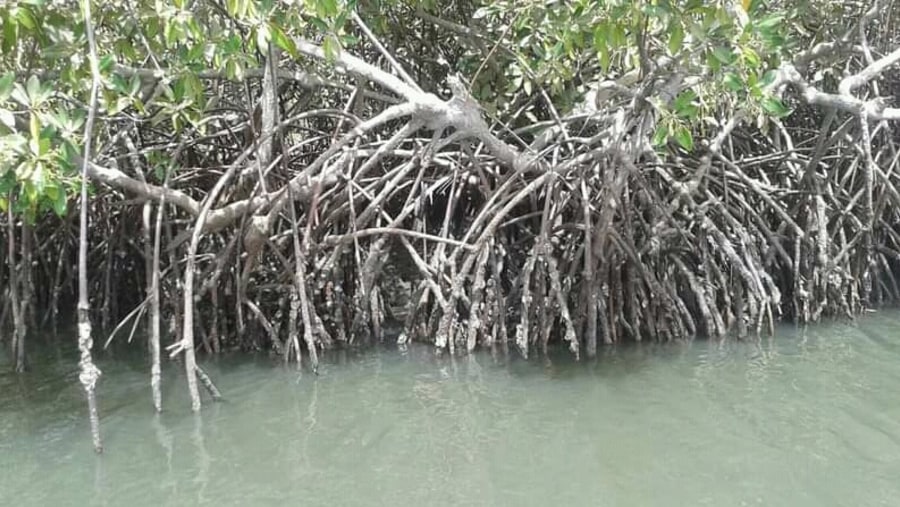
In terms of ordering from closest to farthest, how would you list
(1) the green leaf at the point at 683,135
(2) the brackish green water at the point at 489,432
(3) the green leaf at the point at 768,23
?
(2) the brackish green water at the point at 489,432 < (3) the green leaf at the point at 768,23 < (1) the green leaf at the point at 683,135

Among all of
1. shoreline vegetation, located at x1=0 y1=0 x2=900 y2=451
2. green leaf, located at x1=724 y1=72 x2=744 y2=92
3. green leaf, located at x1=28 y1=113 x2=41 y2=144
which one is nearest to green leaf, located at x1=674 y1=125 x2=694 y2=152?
shoreline vegetation, located at x1=0 y1=0 x2=900 y2=451

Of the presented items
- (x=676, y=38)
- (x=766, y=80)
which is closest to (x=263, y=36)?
(x=676, y=38)

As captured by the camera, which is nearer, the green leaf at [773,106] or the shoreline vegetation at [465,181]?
the green leaf at [773,106]

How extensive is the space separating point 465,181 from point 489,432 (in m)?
1.89

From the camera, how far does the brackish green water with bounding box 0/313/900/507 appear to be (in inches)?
116

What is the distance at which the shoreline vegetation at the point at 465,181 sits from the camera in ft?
12.0

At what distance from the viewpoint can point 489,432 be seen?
346cm

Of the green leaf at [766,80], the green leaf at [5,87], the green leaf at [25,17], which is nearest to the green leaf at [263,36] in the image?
the green leaf at [25,17]

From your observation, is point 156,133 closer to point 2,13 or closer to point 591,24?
point 2,13

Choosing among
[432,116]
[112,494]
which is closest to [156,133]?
[432,116]

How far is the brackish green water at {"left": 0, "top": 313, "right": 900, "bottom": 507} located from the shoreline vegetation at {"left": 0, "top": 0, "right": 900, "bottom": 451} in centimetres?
21

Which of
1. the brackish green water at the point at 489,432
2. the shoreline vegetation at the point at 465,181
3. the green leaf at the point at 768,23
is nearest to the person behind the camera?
the brackish green water at the point at 489,432

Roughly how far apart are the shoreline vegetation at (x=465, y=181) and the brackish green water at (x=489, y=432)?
0.21 metres

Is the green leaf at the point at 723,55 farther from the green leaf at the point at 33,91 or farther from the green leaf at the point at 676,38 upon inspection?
the green leaf at the point at 33,91
